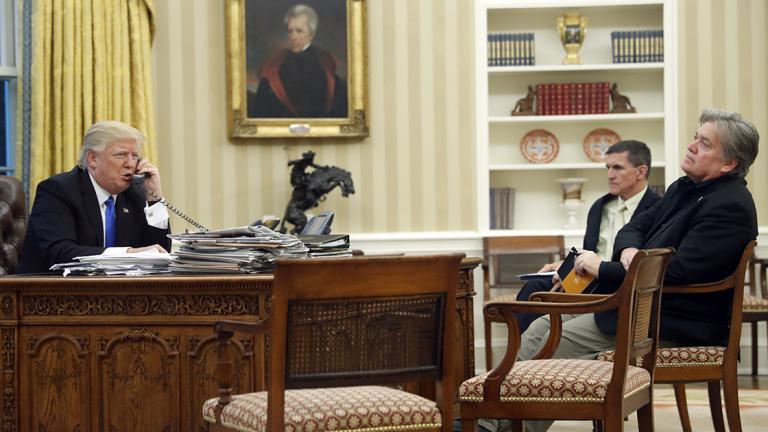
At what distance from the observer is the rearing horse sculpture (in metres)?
6.60

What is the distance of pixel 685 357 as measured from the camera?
3.70 meters

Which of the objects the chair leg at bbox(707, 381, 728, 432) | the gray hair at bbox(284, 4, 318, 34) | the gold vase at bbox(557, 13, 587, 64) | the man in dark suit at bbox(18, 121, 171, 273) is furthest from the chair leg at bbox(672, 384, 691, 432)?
the gray hair at bbox(284, 4, 318, 34)

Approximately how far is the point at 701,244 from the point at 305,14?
12.5ft

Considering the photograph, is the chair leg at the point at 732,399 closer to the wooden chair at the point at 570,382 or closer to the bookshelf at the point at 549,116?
the wooden chair at the point at 570,382

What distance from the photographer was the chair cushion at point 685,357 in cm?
370

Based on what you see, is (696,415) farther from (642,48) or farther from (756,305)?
(642,48)

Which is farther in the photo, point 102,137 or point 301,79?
point 301,79

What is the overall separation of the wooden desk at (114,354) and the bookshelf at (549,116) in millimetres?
3821

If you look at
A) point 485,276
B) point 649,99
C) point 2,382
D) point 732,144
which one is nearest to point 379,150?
point 485,276

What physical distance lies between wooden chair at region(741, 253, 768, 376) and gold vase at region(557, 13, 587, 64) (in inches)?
67.1

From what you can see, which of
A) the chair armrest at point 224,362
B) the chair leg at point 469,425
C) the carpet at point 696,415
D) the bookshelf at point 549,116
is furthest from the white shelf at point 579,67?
the chair armrest at point 224,362

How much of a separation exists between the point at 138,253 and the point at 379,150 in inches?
139

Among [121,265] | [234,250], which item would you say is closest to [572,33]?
[234,250]

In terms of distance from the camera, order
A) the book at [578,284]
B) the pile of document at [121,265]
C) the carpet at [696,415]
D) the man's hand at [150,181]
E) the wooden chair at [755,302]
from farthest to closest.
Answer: the wooden chair at [755,302], the carpet at [696,415], the man's hand at [150,181], the book at [578,284], the pile of document at [121,265]
